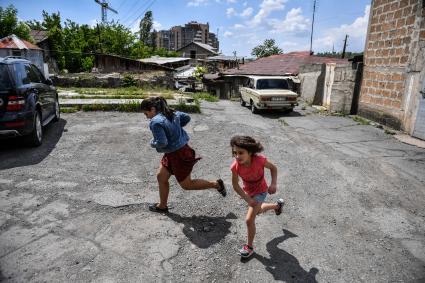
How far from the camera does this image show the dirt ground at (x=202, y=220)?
2.99 m

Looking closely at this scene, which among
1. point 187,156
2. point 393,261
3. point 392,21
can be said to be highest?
point 392,21

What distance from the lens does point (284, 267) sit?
3.03 meters

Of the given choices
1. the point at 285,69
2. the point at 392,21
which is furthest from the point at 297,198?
the point at 285,69

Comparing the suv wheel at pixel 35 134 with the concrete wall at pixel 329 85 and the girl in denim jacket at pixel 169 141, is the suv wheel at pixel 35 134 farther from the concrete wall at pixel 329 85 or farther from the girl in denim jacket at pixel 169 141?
the concrete wall at pixel 329 85

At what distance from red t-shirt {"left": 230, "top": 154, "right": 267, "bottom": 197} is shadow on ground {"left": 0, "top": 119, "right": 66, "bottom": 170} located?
14.8 feet

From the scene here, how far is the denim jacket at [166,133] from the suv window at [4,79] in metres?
3.88

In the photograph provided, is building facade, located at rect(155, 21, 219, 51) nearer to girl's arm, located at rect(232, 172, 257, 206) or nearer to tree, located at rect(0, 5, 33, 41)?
tree, located at rect(0, 5, 33, 41)

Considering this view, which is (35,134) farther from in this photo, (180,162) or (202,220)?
(202,220)

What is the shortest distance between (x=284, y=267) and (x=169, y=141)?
1.86 meters

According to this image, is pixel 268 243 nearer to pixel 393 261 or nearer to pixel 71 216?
pixel 393 261

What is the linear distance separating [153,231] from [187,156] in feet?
3.20

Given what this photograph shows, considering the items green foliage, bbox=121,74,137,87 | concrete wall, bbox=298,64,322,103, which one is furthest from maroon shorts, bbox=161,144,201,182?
green foliage, bbox=121,74,137,87

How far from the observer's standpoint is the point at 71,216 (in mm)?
3912

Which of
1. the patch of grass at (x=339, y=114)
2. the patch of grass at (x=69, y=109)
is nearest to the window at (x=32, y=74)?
the patch of grass at (x=69, y=109)
